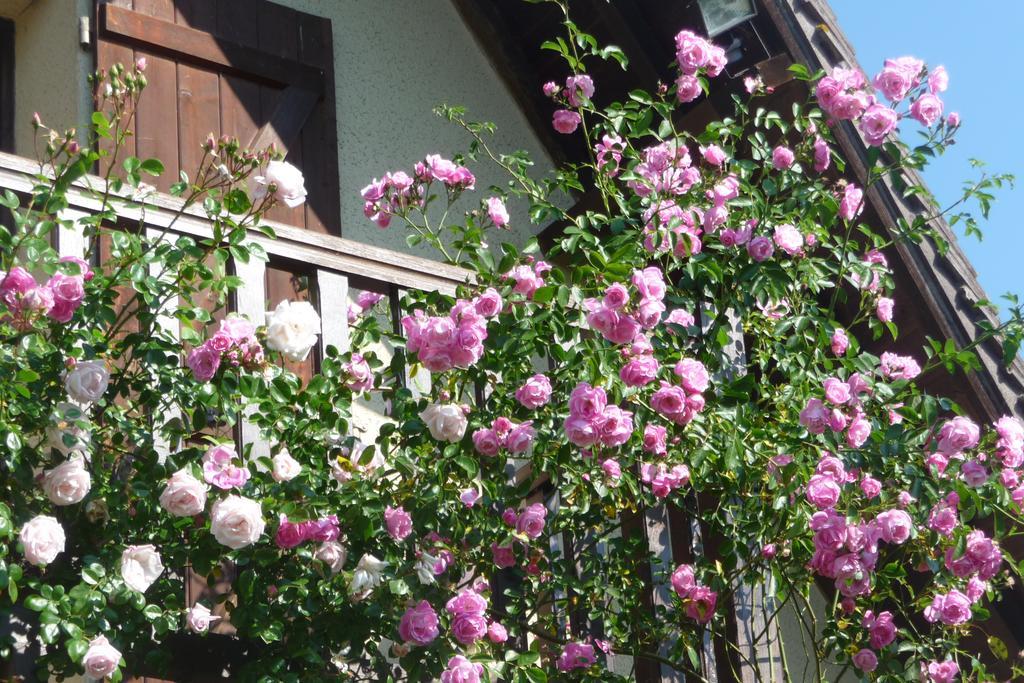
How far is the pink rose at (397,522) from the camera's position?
3164 mm

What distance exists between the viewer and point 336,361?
11.0 feet

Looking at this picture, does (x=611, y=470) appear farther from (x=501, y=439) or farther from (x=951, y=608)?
(x=951, y=608)

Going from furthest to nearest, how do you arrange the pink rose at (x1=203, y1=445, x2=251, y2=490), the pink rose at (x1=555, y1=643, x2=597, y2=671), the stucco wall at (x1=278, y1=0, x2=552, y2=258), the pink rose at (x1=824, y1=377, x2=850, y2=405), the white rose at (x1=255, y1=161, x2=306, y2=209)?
the stucco wall at (x1=278, y1=0, x2=552, y2=258) < the pink rose at (x1=824, y1=377, x2=850, y2=405) < the pink rose at (x1=555, y1=643, x2=597, y2=671) < the white rose at (x1=255, y1=161, x2=306, y2=209) < the pink rose at (x1=203, y1=445, x2=251, y2=490)

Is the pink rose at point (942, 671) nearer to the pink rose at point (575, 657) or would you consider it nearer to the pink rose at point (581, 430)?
the pink rose at point (575, 657)

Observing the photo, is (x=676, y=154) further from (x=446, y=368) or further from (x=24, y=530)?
(x=24, y=530)

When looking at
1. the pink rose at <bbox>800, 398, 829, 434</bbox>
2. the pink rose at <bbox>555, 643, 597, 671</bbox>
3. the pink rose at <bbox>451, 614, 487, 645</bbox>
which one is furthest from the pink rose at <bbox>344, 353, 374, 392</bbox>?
the pink rose at <bbox>800, 398, 829, 434</bbox>

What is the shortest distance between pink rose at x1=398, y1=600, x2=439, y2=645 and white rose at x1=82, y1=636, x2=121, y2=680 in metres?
0.59

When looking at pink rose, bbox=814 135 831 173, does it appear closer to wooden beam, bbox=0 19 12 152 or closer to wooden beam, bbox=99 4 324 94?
wooden beam, bbox=99 4 324 94

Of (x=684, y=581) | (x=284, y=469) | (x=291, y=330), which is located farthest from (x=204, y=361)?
(x=684, y=581)

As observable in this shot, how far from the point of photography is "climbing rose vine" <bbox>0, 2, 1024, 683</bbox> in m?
3.02

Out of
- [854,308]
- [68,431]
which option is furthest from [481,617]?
[854,308]

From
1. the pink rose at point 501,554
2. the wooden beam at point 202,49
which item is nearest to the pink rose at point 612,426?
the pink rose at point 501,554

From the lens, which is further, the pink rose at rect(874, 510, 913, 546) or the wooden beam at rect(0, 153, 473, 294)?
the pink rose at rect(874, 510, 913, 546)

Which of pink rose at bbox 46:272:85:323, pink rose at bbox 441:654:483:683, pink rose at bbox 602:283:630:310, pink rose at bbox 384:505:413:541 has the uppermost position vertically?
pink rose at bbox 46:272:85:323
